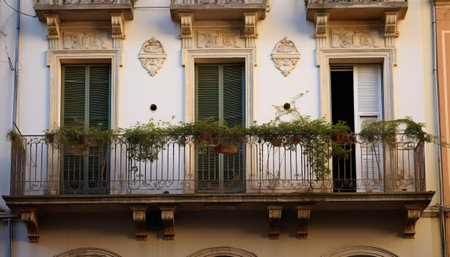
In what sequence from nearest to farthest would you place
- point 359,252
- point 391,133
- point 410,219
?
point 410,219
point 391,133
point 359,252

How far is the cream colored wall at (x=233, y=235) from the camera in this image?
57.2 ft

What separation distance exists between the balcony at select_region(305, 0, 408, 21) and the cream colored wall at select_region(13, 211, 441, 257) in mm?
3805

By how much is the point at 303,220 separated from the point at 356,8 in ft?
13.6

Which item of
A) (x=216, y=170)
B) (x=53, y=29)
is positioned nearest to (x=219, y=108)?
(x=216, y=170)

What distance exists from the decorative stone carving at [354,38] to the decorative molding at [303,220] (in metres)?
3.43

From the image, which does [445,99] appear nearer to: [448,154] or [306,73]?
[448,154]

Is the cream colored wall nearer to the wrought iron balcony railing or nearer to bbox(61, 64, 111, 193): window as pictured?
the wrought iron balcony railing

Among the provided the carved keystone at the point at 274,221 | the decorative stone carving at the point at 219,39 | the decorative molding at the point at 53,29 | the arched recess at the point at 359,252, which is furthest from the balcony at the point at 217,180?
the decorative stone carving at the point at 219,39

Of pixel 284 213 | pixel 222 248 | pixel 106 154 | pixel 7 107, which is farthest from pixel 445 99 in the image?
pixel 7 107

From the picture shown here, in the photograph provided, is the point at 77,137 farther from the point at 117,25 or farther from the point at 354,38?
the point at 354,38

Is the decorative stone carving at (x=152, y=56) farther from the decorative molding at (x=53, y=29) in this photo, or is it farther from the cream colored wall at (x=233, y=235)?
the cream colored wall at (x=233, y=235)

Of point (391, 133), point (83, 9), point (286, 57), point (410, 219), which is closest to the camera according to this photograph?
point (410, 219)

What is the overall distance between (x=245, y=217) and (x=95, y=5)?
4923 millimetres

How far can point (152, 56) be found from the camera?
1855cm
